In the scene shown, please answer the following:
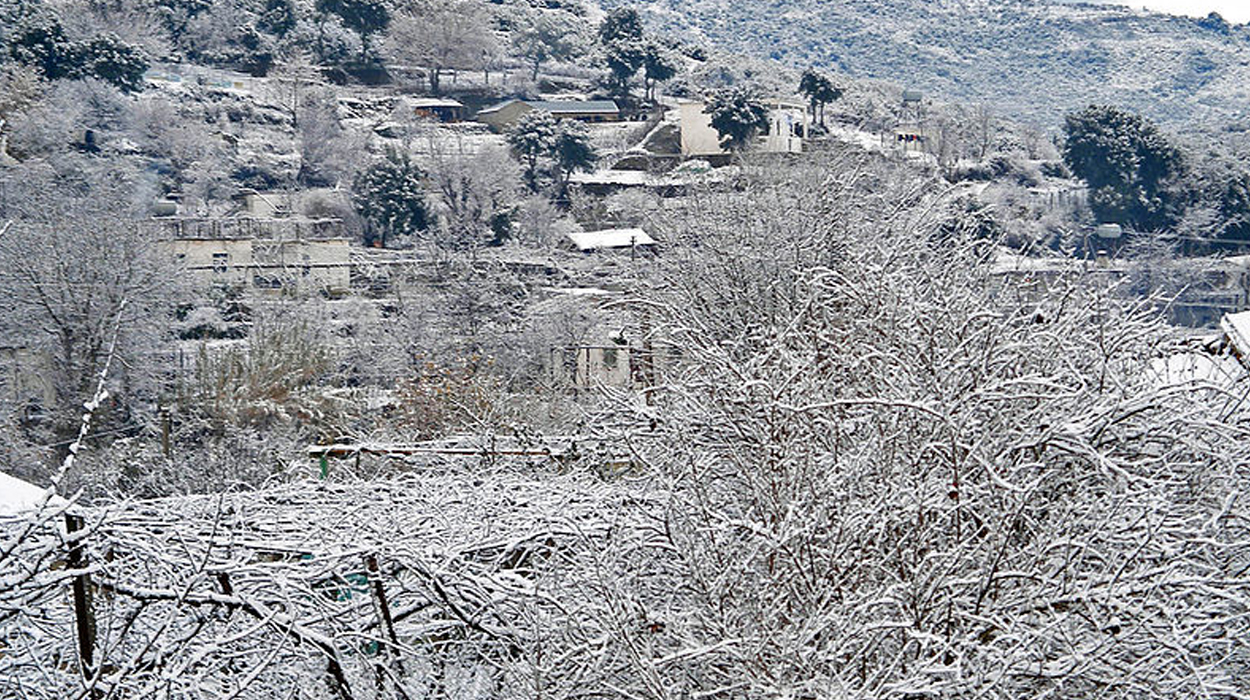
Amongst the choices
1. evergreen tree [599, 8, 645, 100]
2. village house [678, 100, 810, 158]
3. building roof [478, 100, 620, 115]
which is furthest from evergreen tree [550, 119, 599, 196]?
evergreen tree [599, 8, 645, 100]

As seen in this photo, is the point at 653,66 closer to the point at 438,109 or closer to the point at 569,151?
the point at 438,109

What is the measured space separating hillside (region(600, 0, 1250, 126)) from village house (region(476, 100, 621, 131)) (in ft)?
79.0

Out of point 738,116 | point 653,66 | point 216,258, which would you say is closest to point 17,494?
point 216,258

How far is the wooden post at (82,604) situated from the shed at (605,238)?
2292 centimetres

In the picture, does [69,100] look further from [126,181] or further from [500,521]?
[500,521]

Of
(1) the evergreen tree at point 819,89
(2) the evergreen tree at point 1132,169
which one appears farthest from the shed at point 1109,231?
(1) the evergreen tree at point 819,89

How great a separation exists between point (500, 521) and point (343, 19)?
46.4 m

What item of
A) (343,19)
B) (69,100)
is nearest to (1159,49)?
(343,19)

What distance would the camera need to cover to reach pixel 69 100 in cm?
3188

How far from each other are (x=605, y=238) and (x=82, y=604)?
2510cm

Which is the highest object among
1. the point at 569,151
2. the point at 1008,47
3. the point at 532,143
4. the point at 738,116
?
the point at 1008,47

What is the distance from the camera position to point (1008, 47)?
7681 centimetres

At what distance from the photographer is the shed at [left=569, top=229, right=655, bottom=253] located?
26625 mm

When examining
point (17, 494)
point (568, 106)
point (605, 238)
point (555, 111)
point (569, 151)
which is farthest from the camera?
point (568, 106)
